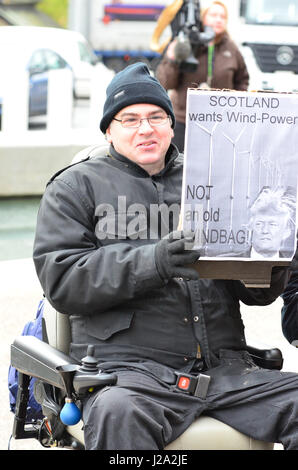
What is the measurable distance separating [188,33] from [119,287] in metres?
5.39

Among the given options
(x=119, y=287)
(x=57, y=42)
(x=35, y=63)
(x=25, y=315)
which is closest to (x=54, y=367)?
(x=119, y=287)

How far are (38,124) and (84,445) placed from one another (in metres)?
9.59

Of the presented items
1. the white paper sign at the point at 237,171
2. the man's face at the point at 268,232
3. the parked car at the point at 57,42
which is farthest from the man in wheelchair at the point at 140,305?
the parked car at the point at 57,42

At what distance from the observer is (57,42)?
59.6ft

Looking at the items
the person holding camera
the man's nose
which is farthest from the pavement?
the man's nose

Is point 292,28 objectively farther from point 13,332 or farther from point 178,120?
point 13,332

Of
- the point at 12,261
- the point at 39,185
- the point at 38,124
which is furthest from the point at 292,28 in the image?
the point at 12,261

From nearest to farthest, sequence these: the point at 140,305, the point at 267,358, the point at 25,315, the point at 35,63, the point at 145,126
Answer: the point at 140,305 < the point at 145,126 < the point at 267,358 < the point at 25,315 < the point at 35,63

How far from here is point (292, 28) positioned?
16.4m

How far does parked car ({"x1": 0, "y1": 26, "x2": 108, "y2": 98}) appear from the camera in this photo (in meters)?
17.2

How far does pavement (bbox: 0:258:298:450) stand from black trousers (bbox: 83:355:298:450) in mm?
1996

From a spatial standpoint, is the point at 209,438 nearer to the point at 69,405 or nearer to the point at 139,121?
the point at 69,405

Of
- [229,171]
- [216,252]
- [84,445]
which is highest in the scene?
[229,171]

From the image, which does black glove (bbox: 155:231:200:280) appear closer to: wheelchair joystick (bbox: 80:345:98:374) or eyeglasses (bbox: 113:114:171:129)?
wheelchair joystick (bbox: 80:345:98:374)
